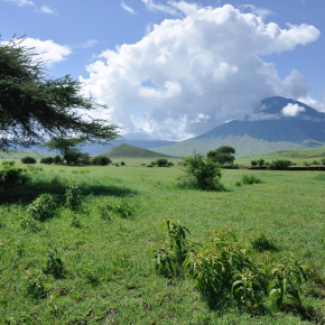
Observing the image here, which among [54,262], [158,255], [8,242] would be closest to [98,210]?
[8,242]

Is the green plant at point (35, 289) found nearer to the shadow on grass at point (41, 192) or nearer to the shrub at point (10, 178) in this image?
the shadow on grass at point (41, 192)

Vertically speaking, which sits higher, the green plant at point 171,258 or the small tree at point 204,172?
the small tree at point 204,172

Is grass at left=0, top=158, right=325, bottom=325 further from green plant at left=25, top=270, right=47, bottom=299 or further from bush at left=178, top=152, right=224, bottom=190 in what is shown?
bush at left=178, top=152, right=224, bottom=190

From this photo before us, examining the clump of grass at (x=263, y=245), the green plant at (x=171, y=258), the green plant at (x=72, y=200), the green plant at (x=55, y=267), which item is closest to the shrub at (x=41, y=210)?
the green plant at (x=72, y=200)

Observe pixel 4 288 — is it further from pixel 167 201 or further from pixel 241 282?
pixel 167 201

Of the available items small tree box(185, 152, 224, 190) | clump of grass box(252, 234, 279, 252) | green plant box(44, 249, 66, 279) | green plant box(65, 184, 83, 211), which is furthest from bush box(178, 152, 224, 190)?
green plant box(44, 249, 66, 279)

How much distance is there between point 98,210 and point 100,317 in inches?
211

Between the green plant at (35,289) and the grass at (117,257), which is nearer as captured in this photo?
the grass at (117,257)

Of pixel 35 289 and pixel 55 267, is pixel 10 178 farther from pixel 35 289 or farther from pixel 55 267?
pixel 35 289

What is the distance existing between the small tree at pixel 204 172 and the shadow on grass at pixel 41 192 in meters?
5.03

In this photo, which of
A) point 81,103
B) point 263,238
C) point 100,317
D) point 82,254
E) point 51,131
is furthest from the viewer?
point 51,131

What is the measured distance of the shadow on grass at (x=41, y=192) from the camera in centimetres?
1044

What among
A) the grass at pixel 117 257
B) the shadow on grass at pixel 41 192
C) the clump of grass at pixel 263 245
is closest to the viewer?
the grass at pixel 117 257

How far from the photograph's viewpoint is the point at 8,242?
651 cm
